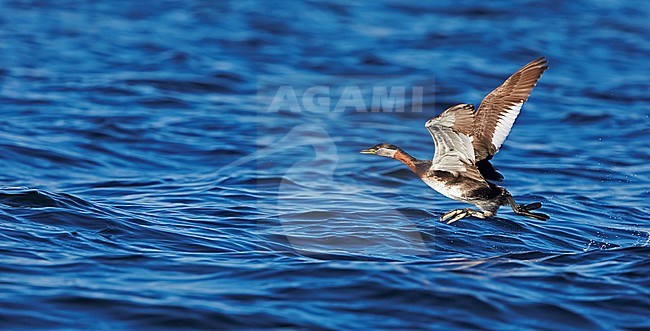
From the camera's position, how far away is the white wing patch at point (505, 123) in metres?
7.65

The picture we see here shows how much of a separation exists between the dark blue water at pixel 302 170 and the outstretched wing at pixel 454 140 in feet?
2.38

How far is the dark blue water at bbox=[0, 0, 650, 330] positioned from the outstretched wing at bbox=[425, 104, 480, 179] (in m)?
0.72

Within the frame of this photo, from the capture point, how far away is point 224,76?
15438 millimetres

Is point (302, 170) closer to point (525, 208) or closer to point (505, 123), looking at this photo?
point (525, 208)

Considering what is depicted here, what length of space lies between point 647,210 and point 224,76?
25.0 feet

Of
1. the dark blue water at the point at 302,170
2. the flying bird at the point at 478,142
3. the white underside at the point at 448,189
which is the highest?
the flying bird at the point at 478,142

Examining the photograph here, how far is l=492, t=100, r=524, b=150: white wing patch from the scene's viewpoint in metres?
7.65

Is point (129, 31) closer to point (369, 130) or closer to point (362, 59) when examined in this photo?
point (362, 59)

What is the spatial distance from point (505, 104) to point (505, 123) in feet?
0.50

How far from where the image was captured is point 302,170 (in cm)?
1124

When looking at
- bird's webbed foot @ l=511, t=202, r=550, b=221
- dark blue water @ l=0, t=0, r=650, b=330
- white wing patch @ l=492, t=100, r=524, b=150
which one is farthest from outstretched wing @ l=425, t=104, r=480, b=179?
dark blue water @ l=0, t=0, r=650, b=330

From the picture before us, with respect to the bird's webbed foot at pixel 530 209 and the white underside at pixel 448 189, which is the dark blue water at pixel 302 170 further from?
the white underside at pixel 448 189

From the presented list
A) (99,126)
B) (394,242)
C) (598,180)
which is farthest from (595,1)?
(394,242)

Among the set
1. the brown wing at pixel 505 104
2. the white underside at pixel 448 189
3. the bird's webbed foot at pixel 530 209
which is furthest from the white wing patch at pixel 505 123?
the bird's webbed foot at pixel 530 209
